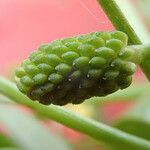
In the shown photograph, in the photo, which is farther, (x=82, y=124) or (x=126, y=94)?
(x=126, y=94)

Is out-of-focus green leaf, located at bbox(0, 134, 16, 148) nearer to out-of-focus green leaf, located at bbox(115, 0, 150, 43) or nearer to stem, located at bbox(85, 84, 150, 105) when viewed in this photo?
stem, located at bbox(85, 84, 150, 105)

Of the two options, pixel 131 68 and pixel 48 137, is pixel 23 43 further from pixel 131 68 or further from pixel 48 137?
pixel 131 68

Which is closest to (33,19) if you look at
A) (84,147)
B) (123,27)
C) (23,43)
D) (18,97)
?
(23,43)

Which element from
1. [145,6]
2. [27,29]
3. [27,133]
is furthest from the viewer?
[27,29]

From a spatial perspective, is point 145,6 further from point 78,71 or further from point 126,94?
point 78,71

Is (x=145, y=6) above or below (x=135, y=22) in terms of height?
below

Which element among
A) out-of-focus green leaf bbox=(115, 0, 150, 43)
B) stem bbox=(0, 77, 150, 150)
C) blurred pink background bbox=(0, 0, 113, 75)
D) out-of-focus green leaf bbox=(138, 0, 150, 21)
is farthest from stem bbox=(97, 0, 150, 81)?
blurred pink background bbox=(0, 0, 113, 75)

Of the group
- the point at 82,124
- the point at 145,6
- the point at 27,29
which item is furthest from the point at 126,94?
the point at 27,29
